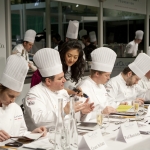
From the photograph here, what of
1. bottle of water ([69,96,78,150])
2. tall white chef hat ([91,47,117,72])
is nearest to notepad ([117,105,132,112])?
tall white chef hat ([91,47,117,72])

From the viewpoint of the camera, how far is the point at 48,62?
2.85 metres

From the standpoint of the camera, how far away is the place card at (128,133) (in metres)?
2.17

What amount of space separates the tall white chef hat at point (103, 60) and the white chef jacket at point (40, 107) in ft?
2.04

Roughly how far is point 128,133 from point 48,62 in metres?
0.95

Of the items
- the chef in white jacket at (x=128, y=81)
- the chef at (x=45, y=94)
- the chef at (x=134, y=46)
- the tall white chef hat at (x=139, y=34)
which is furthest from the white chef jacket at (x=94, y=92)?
the tall white chef hat at (x=139, y=34)

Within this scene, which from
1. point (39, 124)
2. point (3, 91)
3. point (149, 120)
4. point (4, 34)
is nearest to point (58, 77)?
point (39, 124)

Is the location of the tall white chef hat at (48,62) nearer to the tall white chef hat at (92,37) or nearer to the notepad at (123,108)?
the notepad at (123,108)

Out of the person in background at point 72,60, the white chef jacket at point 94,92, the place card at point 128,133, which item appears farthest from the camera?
the person in background at point 72,60

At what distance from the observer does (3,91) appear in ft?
7.61

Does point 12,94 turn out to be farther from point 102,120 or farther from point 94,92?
point 94,92

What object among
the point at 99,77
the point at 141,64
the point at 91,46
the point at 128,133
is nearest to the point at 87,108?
the point at 128,133

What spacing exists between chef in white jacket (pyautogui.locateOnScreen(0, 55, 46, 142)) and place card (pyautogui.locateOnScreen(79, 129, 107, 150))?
41 cm

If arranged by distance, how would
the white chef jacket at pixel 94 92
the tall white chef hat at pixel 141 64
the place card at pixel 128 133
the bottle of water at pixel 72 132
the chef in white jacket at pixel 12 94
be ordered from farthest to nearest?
the tall white chef hat at pixel 141 64
the white chef jacket at pixel 94 92
the chef in white jacket at pixel 12 94
the place card at pixel 128 133
the bottle of water at pixel 72 132

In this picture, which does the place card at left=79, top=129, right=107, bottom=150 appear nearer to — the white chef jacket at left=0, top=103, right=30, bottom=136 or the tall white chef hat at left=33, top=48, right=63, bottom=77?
the white chef jacket at left=0, top=103, right=30, bottom=136
